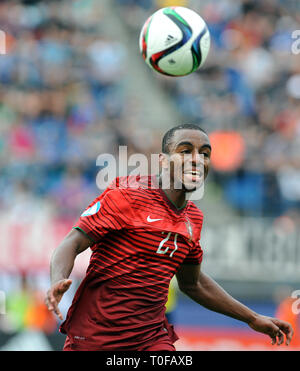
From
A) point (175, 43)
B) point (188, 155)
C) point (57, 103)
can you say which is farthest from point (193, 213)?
point (57, 103)

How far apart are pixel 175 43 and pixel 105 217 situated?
2.55 metres

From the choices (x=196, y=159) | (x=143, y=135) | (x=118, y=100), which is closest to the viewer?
(x=196, y=159)

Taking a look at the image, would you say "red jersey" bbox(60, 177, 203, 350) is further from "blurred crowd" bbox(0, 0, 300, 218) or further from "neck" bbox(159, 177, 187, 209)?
"blurred crowd" bbox(0, 0, 300, 218)

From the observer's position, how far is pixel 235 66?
12.8 meters

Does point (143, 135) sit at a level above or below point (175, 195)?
above

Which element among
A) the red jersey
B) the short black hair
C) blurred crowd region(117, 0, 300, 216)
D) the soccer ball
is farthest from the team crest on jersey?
blurred crowd region(117, 0, 300, 216)

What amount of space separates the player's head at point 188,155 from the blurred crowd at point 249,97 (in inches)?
235

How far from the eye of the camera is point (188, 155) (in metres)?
4.75

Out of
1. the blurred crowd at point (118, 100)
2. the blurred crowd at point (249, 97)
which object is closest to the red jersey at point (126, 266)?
the blurred crowd at point (118, 100)

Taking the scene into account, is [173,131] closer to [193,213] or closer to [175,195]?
[175,195]

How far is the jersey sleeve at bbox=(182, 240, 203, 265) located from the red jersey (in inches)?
7.4

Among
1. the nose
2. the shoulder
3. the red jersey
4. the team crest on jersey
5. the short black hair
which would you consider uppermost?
the short black hair

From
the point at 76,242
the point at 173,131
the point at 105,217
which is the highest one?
the point at 173,131

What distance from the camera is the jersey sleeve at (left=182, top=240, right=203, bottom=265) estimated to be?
202 inches
